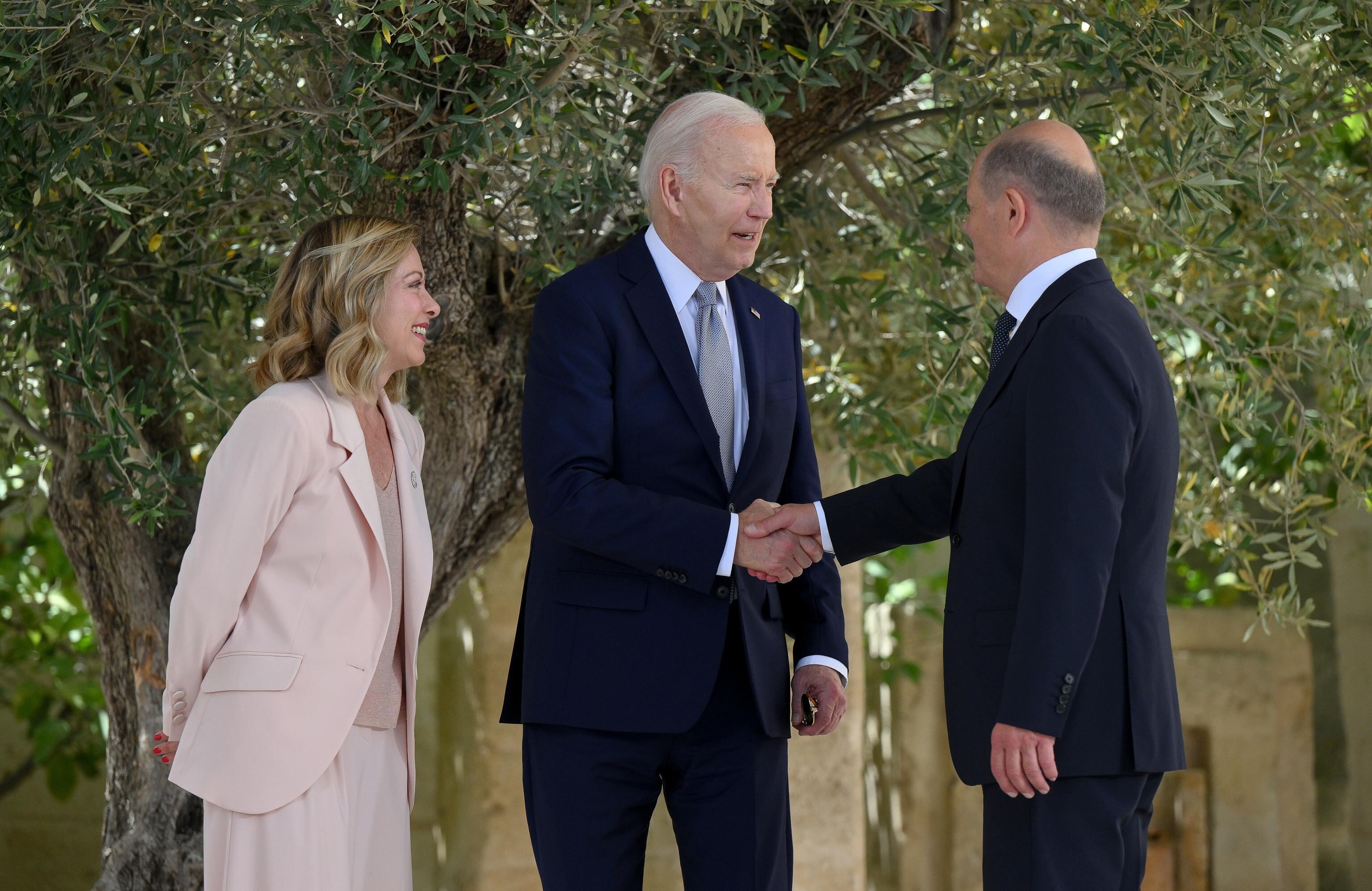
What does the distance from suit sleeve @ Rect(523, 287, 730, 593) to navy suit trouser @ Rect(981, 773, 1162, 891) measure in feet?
2.20

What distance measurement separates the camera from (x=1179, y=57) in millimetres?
2738

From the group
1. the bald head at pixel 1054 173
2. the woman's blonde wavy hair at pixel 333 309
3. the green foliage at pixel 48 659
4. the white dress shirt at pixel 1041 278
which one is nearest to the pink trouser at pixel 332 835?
the woman's blonde wavy hair at pixel 333 309

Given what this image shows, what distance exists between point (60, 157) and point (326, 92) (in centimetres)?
68

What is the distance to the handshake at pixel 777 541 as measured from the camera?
2357 millimetres

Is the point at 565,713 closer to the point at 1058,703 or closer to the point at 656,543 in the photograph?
the point at 656,543

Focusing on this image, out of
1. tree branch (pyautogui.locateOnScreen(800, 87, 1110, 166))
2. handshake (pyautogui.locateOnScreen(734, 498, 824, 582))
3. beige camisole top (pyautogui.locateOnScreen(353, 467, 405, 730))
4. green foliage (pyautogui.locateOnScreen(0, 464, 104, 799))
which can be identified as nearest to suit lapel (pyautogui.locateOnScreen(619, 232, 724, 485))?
handshake (pyautogui.locateOnScreen(734, 498, 824, 582))

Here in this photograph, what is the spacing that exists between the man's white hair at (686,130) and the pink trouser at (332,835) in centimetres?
122

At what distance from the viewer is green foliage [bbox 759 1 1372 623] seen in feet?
9.25

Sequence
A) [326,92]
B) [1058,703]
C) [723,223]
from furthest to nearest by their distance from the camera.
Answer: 1. [326,92]
2. [723,223]
3. [1058,703]

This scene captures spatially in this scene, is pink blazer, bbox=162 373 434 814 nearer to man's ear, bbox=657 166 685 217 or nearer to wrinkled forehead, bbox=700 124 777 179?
man's ear, bbox=657 166 685 217

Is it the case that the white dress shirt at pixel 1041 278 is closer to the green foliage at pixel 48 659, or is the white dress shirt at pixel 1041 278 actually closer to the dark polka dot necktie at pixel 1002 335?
the dark polka dot necktie at pixel 1002 335

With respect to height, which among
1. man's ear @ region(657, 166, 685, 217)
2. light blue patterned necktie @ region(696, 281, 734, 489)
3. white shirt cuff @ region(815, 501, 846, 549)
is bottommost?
white shirt cuff @ region(815, 501, 846, 549)

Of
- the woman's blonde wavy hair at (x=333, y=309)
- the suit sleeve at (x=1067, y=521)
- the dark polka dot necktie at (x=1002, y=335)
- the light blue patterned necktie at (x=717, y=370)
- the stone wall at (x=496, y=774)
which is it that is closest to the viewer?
the suit sleeve at (x=1067, y=521)

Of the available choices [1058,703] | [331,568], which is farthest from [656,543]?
[1058,703]
